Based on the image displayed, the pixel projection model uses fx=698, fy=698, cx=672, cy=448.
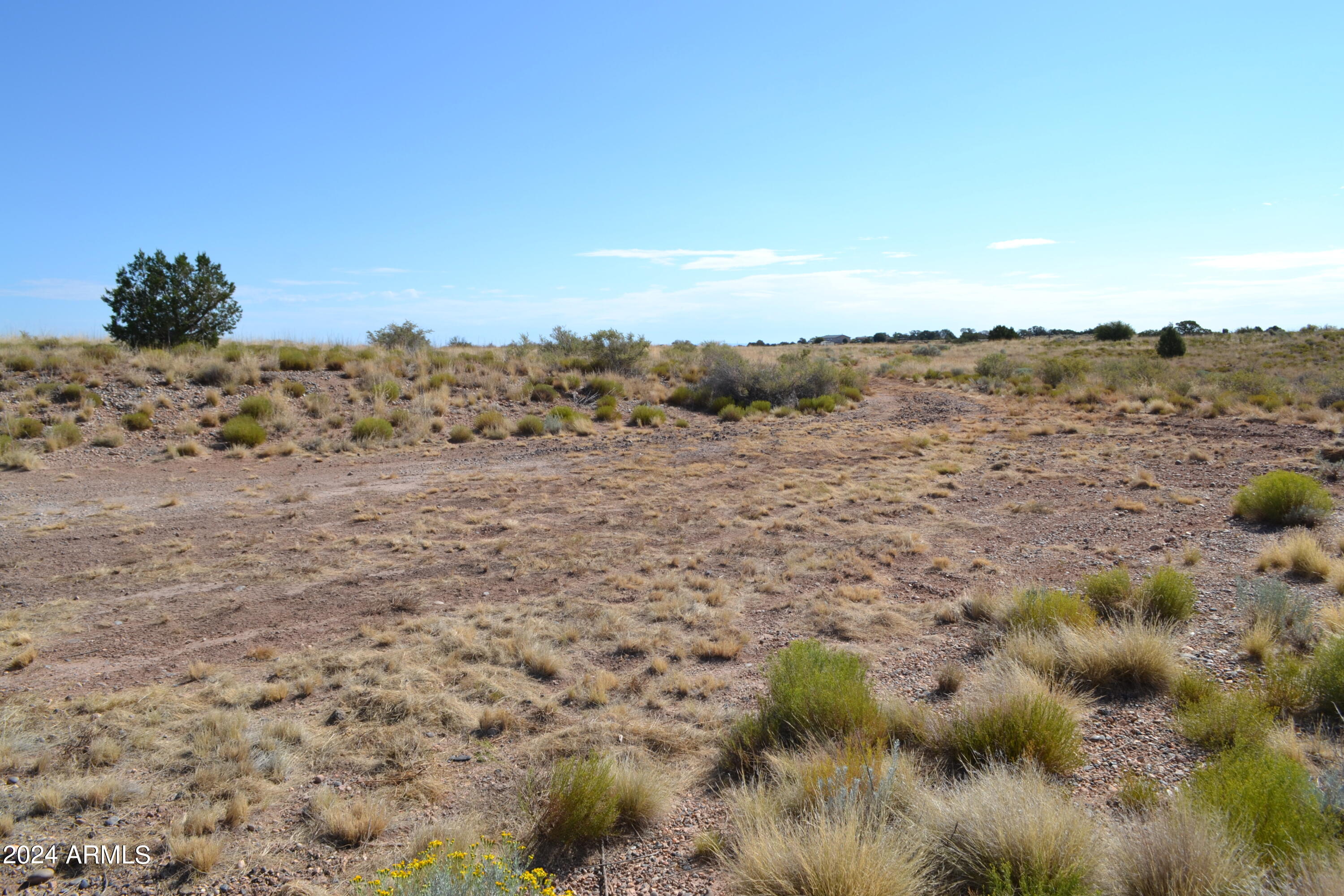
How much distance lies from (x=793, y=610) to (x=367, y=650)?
4194 millimetres

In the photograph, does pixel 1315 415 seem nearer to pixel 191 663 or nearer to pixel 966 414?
pixel 966 414

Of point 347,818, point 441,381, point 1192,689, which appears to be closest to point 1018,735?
point 1192,689

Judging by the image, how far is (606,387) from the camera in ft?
79.0

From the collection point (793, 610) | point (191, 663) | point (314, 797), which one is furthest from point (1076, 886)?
point (191, 663)

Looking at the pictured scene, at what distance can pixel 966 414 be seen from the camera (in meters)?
23.3

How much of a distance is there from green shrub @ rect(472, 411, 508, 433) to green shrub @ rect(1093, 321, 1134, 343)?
60.3 metres

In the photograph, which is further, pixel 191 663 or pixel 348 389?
pixel 348 389

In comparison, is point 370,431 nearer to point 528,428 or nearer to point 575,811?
point 528,428

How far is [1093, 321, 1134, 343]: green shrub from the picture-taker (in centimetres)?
6197

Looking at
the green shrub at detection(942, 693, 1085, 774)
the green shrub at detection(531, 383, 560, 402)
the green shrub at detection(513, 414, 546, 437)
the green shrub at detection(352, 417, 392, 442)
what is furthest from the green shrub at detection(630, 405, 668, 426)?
the green shrub at detection(942, 693, 1085, 774)

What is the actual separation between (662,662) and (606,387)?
18.5m

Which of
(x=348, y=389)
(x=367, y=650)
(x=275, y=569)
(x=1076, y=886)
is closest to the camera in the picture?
(x=1076, y=886)

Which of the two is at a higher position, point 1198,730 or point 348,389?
point 348,389

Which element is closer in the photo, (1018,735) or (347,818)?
(347,818)
